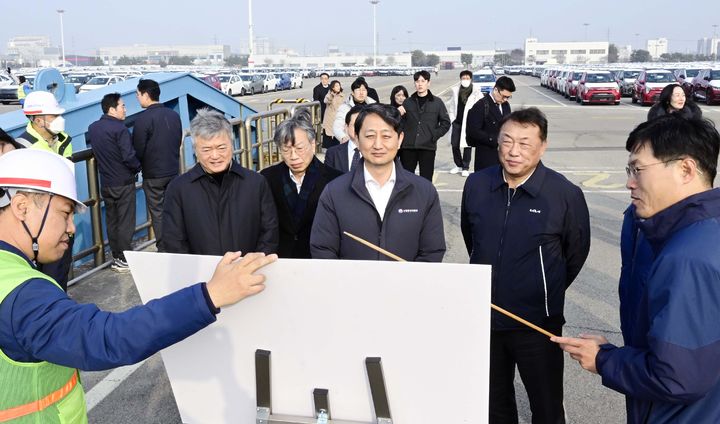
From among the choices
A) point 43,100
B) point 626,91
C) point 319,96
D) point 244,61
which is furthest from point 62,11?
point 43,100

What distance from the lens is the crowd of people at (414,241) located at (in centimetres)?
164

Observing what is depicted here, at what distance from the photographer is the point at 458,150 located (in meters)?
12.0

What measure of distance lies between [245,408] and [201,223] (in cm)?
195

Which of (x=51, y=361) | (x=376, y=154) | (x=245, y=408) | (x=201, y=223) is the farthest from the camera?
(x=201, y=223)

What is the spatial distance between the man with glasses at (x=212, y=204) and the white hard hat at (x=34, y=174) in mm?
1981

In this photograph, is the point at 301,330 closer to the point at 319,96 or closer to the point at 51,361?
the point at 51,361

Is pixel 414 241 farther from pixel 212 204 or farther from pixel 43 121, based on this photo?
pixel 43 121

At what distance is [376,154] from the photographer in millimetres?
3344

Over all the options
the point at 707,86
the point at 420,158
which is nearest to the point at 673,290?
the point at 420,158

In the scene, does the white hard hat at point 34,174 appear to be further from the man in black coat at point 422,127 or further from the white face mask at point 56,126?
the man in black coat at point 422,127

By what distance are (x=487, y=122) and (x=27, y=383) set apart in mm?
6867

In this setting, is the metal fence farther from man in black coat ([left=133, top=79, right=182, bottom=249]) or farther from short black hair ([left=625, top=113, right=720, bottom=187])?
short black hair ([left=625, top=113, right=720, bottom=187])

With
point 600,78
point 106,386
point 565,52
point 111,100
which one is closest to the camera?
point 106,386

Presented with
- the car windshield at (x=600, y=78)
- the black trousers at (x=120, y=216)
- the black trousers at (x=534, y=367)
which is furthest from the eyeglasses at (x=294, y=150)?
the car windshield at (x=600, y=78)
